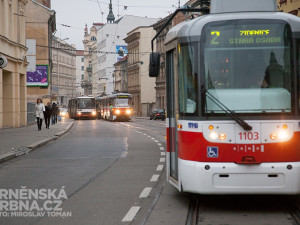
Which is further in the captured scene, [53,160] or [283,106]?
[53,160]

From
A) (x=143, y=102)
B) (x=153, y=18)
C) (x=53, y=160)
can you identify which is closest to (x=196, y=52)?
(x=53, y=160)

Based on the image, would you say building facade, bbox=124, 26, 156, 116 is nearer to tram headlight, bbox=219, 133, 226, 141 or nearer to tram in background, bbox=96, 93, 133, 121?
tram in background, bbox=96, 93, 133, 121

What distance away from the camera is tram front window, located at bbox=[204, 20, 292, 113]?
7.46 meters

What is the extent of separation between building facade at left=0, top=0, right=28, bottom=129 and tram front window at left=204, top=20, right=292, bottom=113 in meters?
23.4

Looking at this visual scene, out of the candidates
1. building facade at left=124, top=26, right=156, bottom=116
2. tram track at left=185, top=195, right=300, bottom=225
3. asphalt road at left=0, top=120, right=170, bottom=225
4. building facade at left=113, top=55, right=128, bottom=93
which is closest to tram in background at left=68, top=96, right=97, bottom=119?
building facade at left=124, top=26, right=156, bottom=116

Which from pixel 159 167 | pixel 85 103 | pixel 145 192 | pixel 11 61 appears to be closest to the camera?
pixel 145 192

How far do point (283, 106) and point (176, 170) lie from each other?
1.89 m

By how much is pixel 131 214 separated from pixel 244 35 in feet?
9.57

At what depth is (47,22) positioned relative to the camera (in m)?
65.1

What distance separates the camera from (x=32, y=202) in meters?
8.32

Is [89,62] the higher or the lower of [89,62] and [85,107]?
the higher

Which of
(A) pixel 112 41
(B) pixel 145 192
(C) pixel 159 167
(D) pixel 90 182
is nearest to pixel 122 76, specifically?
(A) pixel 112 41

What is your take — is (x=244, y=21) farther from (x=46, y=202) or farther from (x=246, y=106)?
(x=46, y=202)

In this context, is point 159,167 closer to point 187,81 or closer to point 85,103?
point 187,81
